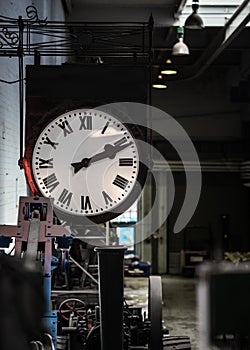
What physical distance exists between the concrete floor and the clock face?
13.6ft

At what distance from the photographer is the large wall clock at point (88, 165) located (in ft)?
11.2

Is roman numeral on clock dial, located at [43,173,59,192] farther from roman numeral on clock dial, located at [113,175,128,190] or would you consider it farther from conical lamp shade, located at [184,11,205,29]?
conical lamp shade, located at [184,11,205,29]

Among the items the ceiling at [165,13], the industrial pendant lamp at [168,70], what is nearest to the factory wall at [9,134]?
the ceiling at [165,13]

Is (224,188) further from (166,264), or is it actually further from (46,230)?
(46,230)

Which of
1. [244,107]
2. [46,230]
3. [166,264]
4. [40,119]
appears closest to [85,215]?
[46,230]

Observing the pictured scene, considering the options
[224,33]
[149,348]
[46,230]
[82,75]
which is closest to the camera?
[46,230]

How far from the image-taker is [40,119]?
3520mm

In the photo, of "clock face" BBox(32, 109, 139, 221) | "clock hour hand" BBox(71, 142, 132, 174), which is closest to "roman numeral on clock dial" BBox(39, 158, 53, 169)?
"clock face" BBox(32, 109, 139, 221)

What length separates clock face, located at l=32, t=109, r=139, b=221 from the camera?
343cm

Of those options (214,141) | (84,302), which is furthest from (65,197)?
(214,141)

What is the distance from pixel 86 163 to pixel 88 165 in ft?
0.05

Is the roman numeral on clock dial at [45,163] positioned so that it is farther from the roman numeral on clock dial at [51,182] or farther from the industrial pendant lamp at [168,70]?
the industrial pendant lamp at [168,70]

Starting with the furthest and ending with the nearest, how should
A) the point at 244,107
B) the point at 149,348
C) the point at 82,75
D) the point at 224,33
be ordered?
the point at 244,107 → the point at 224,33 → the point at 149,348 → the point at 82,75

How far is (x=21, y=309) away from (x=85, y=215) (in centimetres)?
265
